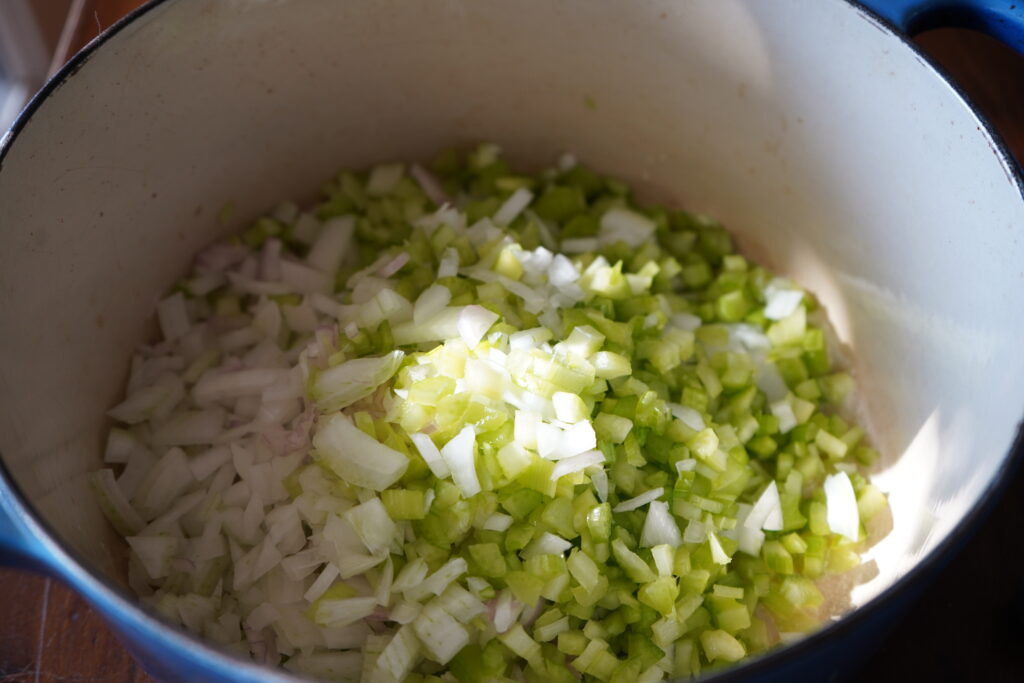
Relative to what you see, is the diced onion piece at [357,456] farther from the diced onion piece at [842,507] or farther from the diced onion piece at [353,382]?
the diced onion piece at [842,507]

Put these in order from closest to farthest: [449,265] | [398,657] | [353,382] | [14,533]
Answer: [14,533], [398,657], [353,382], [449,265]

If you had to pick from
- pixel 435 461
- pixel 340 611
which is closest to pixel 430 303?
pixel 435 461

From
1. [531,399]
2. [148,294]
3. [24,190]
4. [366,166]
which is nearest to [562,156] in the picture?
[366,166]

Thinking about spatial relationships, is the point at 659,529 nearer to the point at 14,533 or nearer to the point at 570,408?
the point at 570,408

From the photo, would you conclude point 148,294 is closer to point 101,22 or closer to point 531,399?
point 101,22

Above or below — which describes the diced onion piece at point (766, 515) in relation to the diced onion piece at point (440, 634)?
below

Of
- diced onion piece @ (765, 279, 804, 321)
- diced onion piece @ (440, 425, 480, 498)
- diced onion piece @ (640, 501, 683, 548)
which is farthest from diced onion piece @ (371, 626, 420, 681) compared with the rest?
diced onion piece @ (765, 279, 804, 321)

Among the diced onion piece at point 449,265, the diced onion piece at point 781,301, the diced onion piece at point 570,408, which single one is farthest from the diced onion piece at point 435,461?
the diced onion piece at point 781,301
